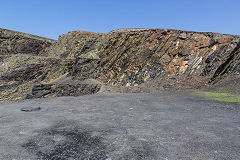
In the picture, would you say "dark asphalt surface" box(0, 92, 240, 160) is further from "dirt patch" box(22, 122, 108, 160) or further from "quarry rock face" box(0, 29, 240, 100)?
"quarry rock face" box(0, 29, 240, 100)

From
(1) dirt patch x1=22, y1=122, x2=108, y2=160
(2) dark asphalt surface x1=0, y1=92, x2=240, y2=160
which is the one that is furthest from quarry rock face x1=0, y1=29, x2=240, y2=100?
(1) dirt patch x1=22, y1=122, x2=108, y2=160

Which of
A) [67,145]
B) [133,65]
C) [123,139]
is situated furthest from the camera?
[133,65]

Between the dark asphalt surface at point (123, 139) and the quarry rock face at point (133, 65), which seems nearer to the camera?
the dark asphalt surface at point (123, 139)

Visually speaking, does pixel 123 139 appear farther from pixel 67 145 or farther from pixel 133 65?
pixel 133 65

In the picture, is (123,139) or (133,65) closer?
(123,139)

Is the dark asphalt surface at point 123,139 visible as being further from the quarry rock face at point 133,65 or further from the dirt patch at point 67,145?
the quarry rock face at point 133,65

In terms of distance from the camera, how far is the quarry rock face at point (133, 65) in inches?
760

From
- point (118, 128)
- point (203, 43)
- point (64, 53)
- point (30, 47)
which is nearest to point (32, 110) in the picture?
point (118, 128)

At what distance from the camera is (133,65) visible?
2522 centimetres

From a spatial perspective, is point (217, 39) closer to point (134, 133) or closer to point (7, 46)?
point (134, 133)

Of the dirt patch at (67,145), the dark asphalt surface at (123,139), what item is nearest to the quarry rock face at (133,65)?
the dark asphalt surface at (123,139)

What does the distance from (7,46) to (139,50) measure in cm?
3756

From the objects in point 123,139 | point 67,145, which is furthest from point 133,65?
point 67,145

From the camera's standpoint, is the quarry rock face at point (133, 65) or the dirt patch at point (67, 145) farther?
the quarry rock face at point (133, 65)
